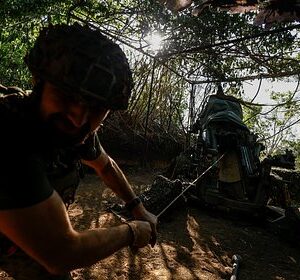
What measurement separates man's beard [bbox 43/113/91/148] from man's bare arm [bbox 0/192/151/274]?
11.5 inches

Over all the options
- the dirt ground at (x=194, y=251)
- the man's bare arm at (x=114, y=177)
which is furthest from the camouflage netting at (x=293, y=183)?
the man's bare arm at (x=114, y=177)

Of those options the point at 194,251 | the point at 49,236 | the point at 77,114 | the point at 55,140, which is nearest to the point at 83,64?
the point at 77,114

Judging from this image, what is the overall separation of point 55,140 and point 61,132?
4cm

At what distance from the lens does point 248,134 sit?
244 inches

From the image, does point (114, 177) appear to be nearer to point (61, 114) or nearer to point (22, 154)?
point (61, 114)

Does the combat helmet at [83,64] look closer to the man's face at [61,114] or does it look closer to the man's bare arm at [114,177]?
the man's face at [61,114]

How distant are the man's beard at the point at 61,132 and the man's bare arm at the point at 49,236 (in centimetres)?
29

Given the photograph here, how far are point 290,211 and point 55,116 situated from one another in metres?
4.72

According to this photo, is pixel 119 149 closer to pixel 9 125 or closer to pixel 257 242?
pixel 257 242

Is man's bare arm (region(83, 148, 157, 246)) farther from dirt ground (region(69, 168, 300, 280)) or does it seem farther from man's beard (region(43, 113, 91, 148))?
dirt ground (region(69, 168, 300, 280))

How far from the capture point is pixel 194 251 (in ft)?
14.7

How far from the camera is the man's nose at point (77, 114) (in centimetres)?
137

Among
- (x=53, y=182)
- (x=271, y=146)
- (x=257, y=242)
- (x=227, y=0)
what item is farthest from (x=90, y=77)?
(x=271, y=146)

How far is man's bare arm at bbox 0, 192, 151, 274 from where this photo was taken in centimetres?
109
